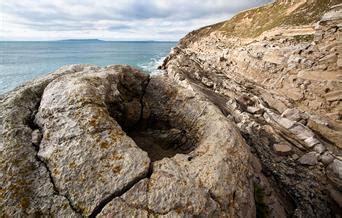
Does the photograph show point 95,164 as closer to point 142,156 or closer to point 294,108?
point 142,156

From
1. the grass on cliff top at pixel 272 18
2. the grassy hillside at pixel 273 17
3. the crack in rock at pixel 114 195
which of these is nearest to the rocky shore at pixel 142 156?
the crack in rock at pixel 114 195

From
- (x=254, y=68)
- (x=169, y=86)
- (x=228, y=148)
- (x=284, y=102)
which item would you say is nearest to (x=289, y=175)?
(x=228, y=148)

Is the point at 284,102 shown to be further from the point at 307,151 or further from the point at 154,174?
the point at 154,174

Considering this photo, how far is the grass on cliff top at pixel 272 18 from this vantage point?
96.7 feet

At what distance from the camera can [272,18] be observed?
4553 centimetres

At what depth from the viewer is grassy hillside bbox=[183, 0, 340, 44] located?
97.3 ft

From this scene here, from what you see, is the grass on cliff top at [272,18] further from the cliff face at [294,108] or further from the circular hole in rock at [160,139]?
the circular hole in rock at [160,139]

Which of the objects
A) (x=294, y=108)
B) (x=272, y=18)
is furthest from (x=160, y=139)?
(x=272, y=18)

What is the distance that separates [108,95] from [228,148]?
3.77 metres

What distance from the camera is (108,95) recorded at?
6.91 m

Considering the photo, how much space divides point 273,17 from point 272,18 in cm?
26

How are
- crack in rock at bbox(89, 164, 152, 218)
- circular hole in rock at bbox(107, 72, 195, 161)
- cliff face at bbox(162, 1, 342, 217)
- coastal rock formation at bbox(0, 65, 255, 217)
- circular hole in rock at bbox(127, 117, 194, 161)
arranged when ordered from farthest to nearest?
cliff face at bbox(162, 1, 342, 217)
circular hole in rock at bbox(107, 72, 195, 161)
circular hole in rock at bbox(127, 117, 194, 161)
coastal rock formation at bbox(0, 65, 255, 217)
crack in rock at bbox(89, 164, 152, 218)

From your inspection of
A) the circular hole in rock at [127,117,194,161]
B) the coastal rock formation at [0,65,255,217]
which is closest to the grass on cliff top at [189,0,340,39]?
the circular hole in rock at [127,117,194,161]

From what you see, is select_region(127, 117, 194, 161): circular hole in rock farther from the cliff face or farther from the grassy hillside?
the grassy hillside
